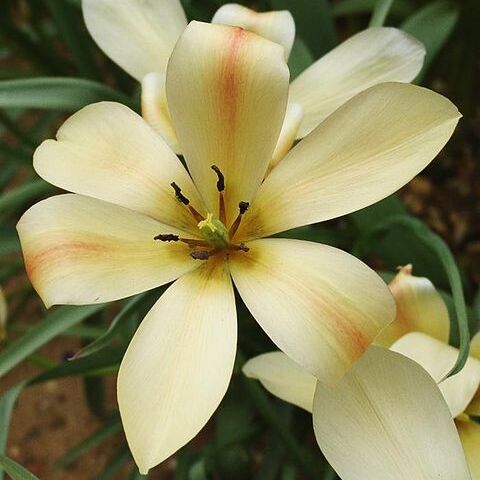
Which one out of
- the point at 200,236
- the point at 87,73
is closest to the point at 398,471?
the point at 200,236

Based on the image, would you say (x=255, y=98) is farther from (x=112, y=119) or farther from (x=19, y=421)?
(x=19, y=421)

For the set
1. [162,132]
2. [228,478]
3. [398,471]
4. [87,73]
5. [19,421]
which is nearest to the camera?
[398,471]

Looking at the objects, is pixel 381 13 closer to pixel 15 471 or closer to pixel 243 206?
pixel 243 206

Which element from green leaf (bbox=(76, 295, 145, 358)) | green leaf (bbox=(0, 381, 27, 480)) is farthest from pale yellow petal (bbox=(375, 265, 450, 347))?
green leaf (bbox=(0, 381, 27, 480))

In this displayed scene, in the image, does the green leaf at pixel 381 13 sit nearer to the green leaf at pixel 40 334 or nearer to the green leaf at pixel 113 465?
the green leaf at pixel 40 334

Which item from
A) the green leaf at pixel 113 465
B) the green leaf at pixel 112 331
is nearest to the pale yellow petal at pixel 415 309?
the green leaf at pixel 112 331

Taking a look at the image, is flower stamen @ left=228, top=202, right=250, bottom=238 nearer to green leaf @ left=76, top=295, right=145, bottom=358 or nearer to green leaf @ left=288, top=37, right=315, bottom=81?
green leaf @ left=76, top=295, right=145, bottom=358
